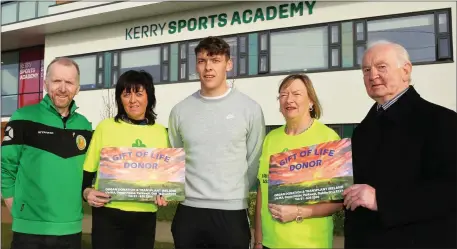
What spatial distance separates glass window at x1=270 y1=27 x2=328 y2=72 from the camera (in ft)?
29.4

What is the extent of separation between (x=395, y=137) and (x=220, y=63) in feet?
3.97

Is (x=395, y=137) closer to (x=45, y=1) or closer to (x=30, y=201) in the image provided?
(x=30, y=201)

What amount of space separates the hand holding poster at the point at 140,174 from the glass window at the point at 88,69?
171 inches

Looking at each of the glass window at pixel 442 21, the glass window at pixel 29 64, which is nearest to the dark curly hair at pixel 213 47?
the glass window at pixel 29 64

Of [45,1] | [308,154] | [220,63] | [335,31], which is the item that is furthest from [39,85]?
[308,154]

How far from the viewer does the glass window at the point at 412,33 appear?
8.48m

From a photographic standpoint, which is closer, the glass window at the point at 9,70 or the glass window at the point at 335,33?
the glass window at the point at 9,70

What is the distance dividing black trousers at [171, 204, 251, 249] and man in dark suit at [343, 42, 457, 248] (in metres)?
0.75

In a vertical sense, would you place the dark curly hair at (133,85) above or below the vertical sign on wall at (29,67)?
below

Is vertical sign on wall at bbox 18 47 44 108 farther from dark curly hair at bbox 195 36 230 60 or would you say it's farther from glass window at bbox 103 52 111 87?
dark curly hair at bbox 195 36 230 60

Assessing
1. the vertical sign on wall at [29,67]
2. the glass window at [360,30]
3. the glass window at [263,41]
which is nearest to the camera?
the vertical sign on wall at [29,67]

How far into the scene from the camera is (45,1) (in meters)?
9.02

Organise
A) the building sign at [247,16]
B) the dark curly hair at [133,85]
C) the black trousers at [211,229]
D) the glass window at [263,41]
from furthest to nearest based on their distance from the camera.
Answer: the glass window at [263,41] → the building sign at [247,16] → the dark curly hair at [133,85] → the black trousers at [211,229]

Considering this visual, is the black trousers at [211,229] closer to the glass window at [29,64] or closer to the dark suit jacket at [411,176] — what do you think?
the dark suit jacket at [411,176]
